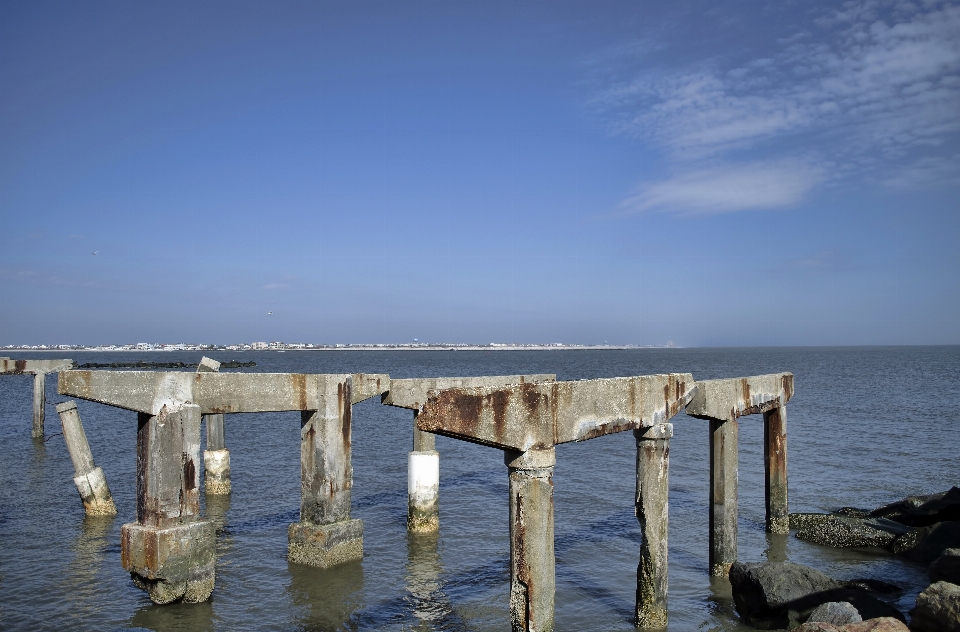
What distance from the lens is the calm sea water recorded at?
944 cm

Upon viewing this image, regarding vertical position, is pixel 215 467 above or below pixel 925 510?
above

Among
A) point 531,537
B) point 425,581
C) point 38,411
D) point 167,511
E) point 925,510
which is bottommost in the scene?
point 425,581

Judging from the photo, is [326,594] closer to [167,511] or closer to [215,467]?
[167,511]

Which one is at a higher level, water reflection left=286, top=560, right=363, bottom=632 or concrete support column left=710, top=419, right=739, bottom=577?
concrete support column left=710, top=419, right=739, bottom=577

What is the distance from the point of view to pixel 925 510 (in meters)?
13.5

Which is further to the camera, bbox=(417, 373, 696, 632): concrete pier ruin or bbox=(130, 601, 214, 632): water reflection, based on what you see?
bbox=(130, 601, 214, 632): water reflection

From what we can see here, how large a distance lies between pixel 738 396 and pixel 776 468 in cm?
300

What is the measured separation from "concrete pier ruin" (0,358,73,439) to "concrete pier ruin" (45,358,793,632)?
596cm

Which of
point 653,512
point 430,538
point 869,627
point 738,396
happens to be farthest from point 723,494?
point 430,538

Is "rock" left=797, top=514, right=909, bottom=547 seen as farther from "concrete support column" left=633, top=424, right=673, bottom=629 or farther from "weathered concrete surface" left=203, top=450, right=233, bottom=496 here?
"weathered concrete surface" left=203, top=450, right=233, bottom=496

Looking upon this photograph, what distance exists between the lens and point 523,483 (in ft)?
21.5

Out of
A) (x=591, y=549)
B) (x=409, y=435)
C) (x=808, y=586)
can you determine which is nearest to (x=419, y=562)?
(x=591, y=549)

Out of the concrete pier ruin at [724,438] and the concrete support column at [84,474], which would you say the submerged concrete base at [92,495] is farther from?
the concrete pier ruin at [724,438]

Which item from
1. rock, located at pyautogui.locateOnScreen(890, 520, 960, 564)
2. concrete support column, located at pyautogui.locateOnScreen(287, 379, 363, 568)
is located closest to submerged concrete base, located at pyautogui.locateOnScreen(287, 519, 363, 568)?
concrete support column, located at pyautogui.locateOnScreen(287, 379, 363, 568)
